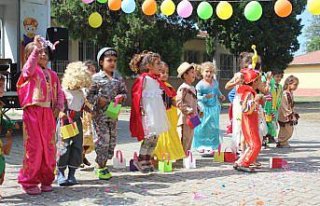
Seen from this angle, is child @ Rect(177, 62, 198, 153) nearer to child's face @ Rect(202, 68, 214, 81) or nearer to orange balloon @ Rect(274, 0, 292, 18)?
child's face @ Rect(202, 68, 214, 81)

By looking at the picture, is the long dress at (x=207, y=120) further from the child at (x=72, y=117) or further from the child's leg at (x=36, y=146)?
the child's leg at (x=36, y=146)

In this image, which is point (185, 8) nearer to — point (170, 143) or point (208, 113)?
point (208, 113)

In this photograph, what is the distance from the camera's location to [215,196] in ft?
18.2

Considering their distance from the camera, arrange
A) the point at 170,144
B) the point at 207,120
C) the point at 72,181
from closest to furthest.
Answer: the point at 72,181 < the point at 170,144 < the point at 207,120

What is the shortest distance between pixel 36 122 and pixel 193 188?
2.05 metres

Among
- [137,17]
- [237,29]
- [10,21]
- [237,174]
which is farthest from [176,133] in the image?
[237,29]

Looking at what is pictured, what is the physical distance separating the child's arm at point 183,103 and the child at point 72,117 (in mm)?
1951

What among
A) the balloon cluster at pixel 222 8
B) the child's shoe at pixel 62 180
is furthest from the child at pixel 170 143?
the balloon cluster at pixel 222 8

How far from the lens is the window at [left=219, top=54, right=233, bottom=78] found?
1452 inches

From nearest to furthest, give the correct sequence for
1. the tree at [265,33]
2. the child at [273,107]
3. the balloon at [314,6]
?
1. the balloon at [314,6]
2. the child at [273,107]
3. the tree at [265,33]

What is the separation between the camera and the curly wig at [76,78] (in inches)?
236

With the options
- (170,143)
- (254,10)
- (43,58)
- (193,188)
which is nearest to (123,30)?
(254,10)

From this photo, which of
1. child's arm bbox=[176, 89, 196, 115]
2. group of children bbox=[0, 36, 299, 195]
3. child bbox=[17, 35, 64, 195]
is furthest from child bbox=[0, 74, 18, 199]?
child's arm bbox=[176, 89, 196, 115]

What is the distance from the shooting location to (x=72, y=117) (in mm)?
6051
